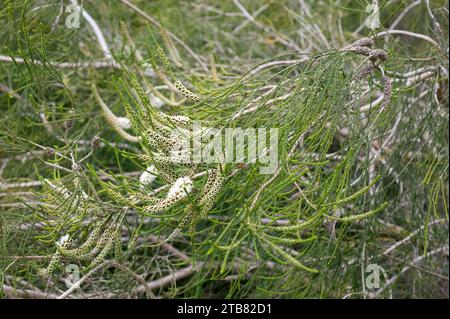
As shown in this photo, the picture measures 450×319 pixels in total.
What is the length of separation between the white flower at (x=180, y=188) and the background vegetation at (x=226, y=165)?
0.05 ft

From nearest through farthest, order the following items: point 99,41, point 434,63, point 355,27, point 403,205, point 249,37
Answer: point 434,63, point 403,205, point 99,41, point 249,37, point 355,27

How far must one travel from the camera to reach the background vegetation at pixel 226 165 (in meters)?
1.45

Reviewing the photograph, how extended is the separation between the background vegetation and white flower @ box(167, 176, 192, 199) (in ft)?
0.05

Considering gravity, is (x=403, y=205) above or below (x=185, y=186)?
above

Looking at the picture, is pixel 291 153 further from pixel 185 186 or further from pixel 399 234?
pixel 399 234

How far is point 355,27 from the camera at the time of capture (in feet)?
12.5

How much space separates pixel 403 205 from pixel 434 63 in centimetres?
60

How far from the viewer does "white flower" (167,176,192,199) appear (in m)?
1.33

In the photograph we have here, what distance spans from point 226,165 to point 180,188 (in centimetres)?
11

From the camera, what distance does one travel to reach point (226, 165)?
1.35 m

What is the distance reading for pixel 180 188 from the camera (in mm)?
1341

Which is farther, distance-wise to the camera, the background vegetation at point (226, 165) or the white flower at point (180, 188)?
the background vegetation at point (226, 165)
